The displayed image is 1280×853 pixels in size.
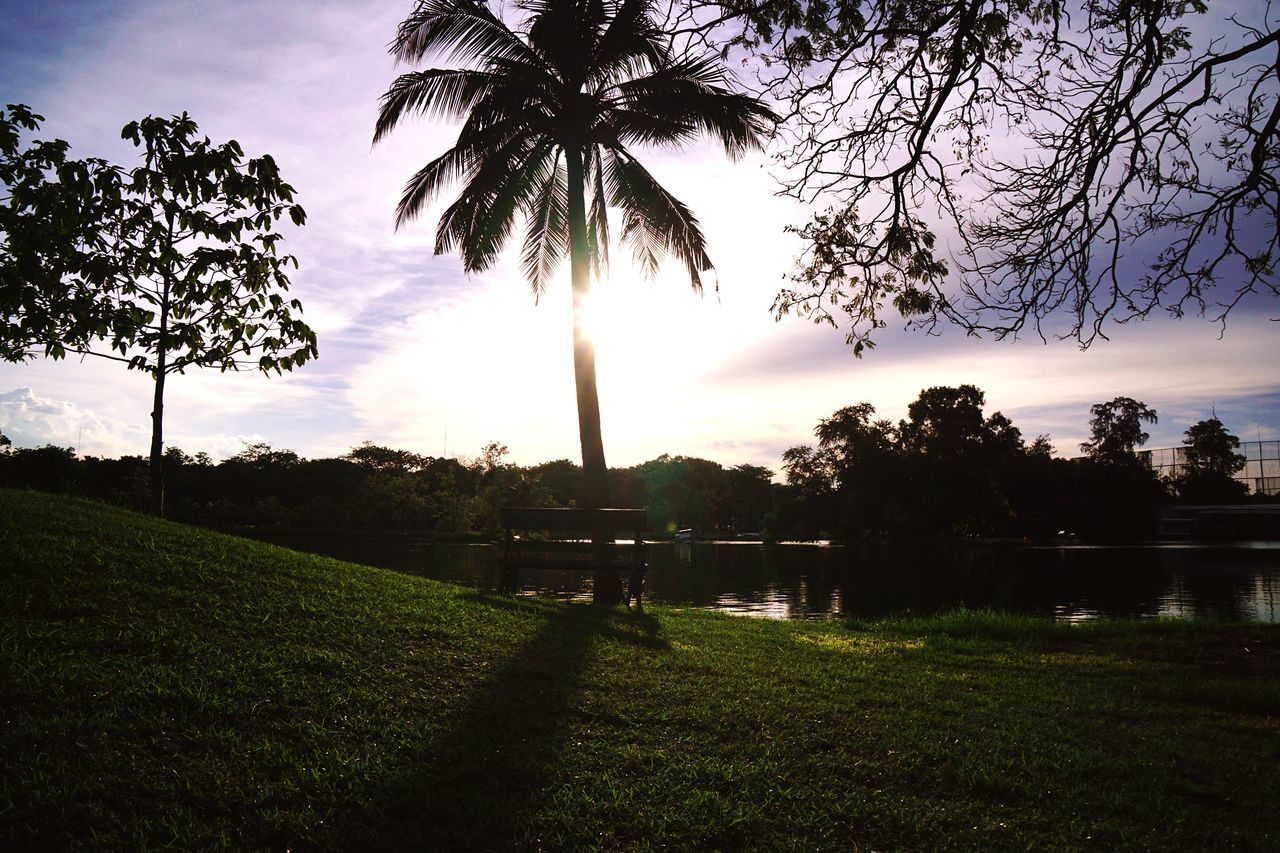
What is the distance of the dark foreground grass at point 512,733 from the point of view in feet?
11.5

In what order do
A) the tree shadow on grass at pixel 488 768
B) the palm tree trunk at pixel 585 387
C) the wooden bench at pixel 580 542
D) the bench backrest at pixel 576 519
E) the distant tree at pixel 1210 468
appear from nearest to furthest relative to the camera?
Result: the tree shadow on grass at pixel 488 768, the wooden bench at pixel 580 542, the bench backrest at pixel 576 519, the palm tree trunk at pixel 585 387, the distant tree at pixel 1210 468

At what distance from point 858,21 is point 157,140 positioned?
23.2 feet

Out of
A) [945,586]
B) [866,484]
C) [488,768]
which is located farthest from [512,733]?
[866,484]

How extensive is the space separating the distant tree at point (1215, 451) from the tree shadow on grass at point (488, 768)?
107 meters

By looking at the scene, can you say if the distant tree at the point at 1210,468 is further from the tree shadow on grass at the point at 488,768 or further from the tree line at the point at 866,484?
the tree shadow on grass at the point at 488,768

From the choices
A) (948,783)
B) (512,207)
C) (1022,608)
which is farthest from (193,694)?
(1022,608)

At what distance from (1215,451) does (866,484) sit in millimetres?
55494

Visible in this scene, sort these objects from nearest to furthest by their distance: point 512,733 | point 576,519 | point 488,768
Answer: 1. point 488,768
2. point 512,733
3. point 576,519

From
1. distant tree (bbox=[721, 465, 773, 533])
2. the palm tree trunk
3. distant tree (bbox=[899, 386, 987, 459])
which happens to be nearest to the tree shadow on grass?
the palm tree trunk

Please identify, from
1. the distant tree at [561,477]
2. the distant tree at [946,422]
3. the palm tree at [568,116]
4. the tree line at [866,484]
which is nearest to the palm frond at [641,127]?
the palm tree at [568,116]

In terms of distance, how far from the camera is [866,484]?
64.4 m

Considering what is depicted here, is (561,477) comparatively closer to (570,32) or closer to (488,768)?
(570,32)

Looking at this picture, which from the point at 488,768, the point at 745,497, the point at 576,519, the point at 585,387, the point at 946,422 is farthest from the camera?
the point at 745,497

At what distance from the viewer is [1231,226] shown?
6711mm
